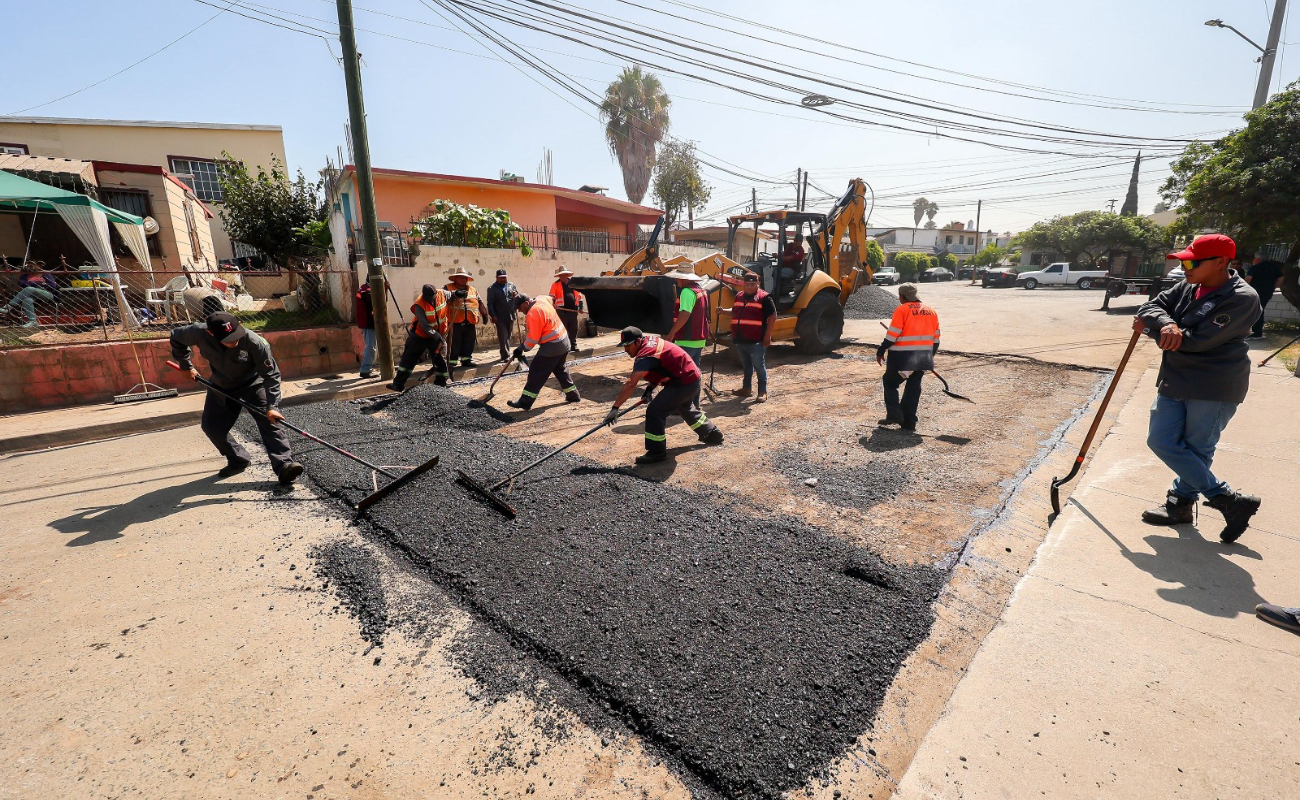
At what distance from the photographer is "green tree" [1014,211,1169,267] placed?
30.3 m

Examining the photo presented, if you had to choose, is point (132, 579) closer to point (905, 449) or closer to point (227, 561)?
point (227, 561)

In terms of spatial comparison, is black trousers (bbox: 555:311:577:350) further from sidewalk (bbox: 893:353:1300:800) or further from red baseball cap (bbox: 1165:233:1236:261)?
red baseball cap (bbox: 1165:233:1236:261)

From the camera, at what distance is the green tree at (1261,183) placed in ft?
30.2

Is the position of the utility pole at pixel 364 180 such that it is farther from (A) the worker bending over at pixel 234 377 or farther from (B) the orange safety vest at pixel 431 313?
(A) the worker bending over at pixel 234 377

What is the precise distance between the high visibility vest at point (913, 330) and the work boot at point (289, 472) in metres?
5.24

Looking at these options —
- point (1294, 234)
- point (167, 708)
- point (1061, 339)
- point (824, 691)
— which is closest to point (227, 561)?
point (167, 708)

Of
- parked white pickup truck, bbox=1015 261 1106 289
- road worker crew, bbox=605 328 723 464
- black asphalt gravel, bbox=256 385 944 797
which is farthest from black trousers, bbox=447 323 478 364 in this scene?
parked white pickup truck, bbox=1015 261 1106 289

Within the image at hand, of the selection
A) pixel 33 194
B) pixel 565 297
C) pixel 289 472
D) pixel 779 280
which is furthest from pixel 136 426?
pixel 779 280

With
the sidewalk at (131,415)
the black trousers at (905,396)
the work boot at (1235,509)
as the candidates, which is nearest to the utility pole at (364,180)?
the sidewalk at (131,415)

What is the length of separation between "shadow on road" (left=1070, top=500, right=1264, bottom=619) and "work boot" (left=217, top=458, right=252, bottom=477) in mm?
6329

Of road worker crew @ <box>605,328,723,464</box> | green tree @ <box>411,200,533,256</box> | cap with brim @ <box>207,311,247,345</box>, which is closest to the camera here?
cap with brim @ <box>207,311,247,345</box>

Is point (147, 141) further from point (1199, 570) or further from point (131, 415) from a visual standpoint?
point (1199, 570)

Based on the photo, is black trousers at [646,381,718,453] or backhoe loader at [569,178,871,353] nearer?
black trousers at [646,381,718,453]

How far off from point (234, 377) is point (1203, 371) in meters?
6.53
